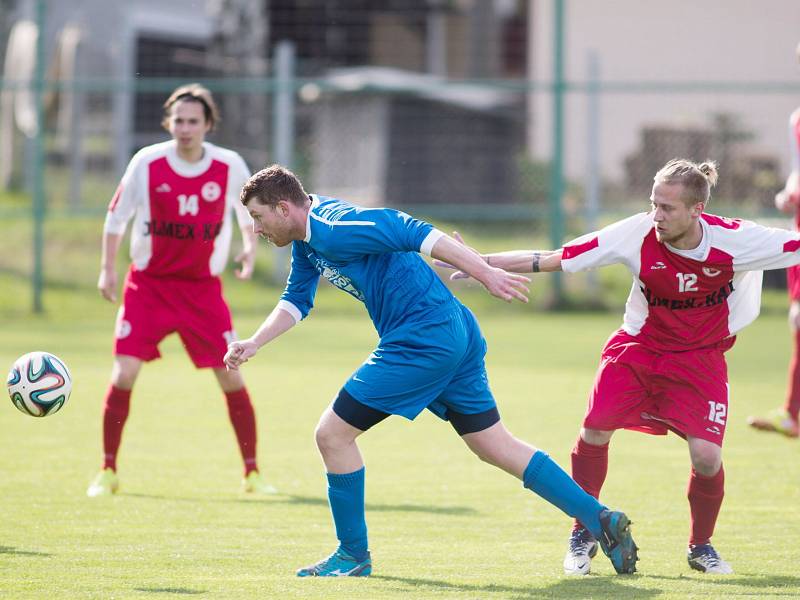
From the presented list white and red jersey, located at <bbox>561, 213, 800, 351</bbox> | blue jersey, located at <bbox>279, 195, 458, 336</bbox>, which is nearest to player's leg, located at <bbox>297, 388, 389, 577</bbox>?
blue jersey, located at <bbox>279, 195, 458, 336</bbox>

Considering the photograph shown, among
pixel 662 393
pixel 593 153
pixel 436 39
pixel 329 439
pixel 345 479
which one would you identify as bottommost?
pixel 345 479

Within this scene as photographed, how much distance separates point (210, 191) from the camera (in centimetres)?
705

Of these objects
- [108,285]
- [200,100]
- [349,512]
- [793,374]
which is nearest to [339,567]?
[349,512]

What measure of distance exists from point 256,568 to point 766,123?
44.0 ft

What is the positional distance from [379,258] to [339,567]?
3.93 ft

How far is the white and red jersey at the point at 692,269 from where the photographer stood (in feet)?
16.8

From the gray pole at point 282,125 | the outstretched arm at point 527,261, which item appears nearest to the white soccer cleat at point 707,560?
the outstretched arm at point 527,261

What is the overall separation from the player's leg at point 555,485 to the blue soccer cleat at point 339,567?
0.65 m

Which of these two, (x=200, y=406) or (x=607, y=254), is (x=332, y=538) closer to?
(x=607, y=254)

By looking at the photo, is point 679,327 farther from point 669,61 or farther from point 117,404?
point 669,61

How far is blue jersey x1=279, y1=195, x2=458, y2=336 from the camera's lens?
187 inches

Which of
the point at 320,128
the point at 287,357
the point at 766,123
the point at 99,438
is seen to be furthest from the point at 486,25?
the point at 99,438

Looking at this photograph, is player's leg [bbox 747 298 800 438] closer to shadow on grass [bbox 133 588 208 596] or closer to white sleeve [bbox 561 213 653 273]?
white sleeve [bbox 561 213 653 273]

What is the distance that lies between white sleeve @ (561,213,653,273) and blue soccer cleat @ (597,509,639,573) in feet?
3.27
